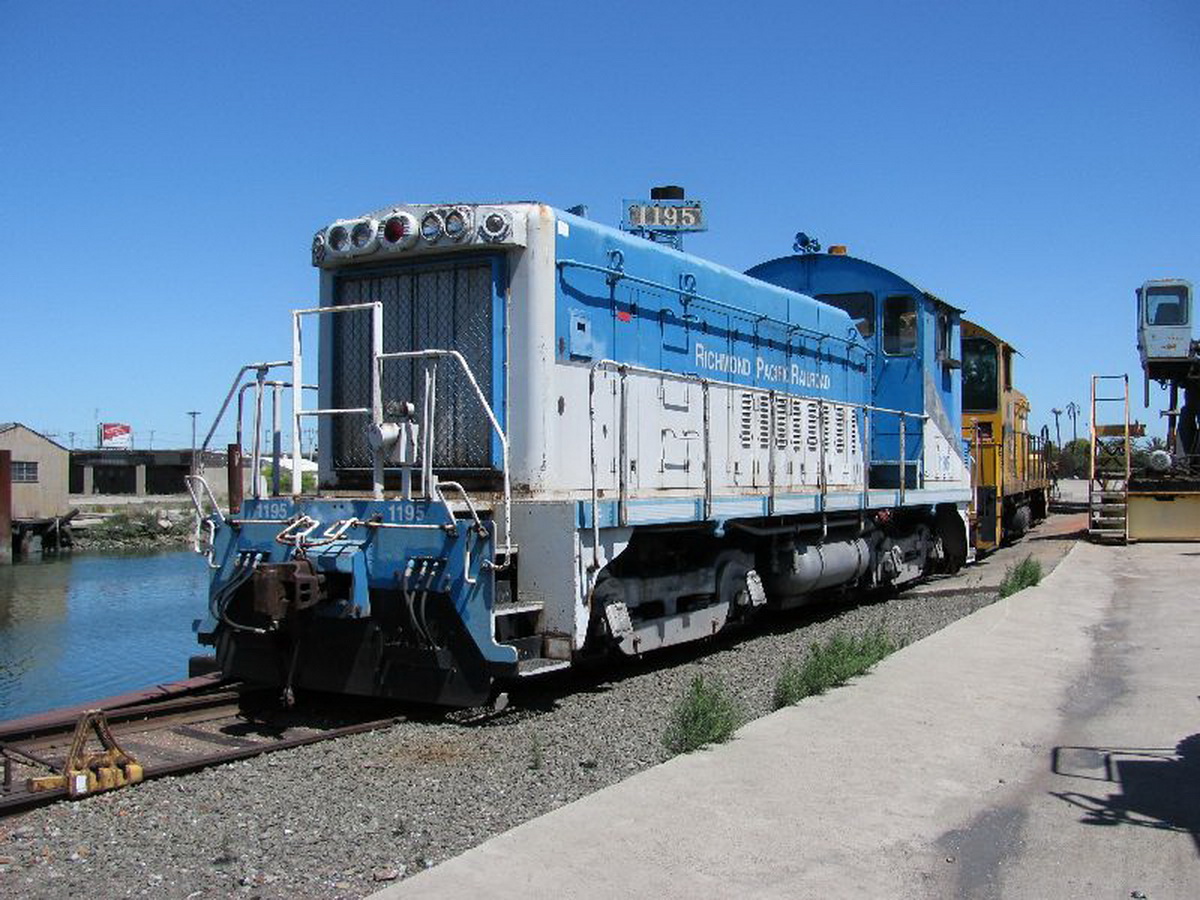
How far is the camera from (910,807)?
4.81 m

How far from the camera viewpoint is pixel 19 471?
1732 inches

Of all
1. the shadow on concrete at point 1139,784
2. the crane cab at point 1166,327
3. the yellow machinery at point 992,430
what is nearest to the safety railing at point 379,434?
the shadow on concrete at point 1139,784

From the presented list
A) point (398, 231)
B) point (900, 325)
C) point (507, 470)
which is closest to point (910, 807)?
point (507, 470)

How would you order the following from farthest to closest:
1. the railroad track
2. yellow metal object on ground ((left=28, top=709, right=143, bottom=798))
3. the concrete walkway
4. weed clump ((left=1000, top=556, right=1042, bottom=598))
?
1. weed clump ((left=1000, top=556, right=1042, bottom=598))
2. the railroad track
3. yellow metal object on ground ((left=28, top=709, right=143, bottom=798))
4. the concrete walkway

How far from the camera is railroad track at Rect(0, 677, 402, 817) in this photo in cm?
545

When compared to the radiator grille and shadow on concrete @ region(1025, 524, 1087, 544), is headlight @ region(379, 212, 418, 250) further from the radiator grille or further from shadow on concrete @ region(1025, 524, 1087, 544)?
shadow on concrete @ region(1025, 524, 1087, 544)

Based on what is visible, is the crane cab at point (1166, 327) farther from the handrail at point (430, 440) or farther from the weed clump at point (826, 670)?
the handrail at point (430, 440)

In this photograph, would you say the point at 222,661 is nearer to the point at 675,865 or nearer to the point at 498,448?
the point at 498,448

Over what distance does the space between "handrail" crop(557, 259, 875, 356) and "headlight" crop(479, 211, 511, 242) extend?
52 centimetres

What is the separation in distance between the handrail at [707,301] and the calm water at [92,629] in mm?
8223

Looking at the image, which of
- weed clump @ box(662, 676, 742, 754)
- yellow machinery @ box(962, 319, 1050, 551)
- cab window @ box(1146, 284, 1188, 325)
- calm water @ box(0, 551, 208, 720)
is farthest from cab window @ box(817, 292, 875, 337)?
cab window @ box(1146, 284, 1188, 325)

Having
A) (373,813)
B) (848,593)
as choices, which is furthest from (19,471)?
(373,813)

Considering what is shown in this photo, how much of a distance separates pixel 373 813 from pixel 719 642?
5.86 metres

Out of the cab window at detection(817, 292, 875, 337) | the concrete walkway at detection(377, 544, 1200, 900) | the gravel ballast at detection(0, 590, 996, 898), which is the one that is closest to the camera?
the concrete walkway at detection(377, 544, 1200, 900)
